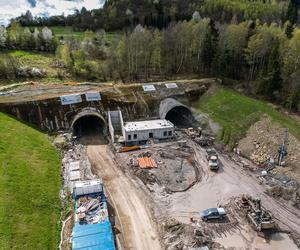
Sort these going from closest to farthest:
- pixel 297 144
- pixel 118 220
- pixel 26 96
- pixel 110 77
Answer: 1. pixel 118 220
2. pixel 297 144
3. pixel 26 96
4. pixel 110 77

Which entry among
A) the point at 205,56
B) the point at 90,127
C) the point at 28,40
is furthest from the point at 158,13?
the point at 90,127

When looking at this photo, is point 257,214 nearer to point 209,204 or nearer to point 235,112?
point 209,204

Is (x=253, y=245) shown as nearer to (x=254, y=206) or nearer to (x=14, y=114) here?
(x=254, y=206)

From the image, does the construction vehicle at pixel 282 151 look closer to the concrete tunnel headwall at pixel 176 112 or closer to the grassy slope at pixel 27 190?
the concrete tunnel headwall at pixel 176 112

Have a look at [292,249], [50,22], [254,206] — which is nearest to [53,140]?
[254,206]

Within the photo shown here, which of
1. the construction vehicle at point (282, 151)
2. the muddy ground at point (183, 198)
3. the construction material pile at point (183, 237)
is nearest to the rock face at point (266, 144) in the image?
the construction vehicle at point (282, 151)

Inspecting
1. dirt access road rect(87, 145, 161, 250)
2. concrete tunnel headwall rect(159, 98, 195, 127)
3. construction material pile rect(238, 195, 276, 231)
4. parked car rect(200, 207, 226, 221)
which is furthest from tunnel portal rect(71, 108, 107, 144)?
construction material pile rect(238, 195, 276, 231)
